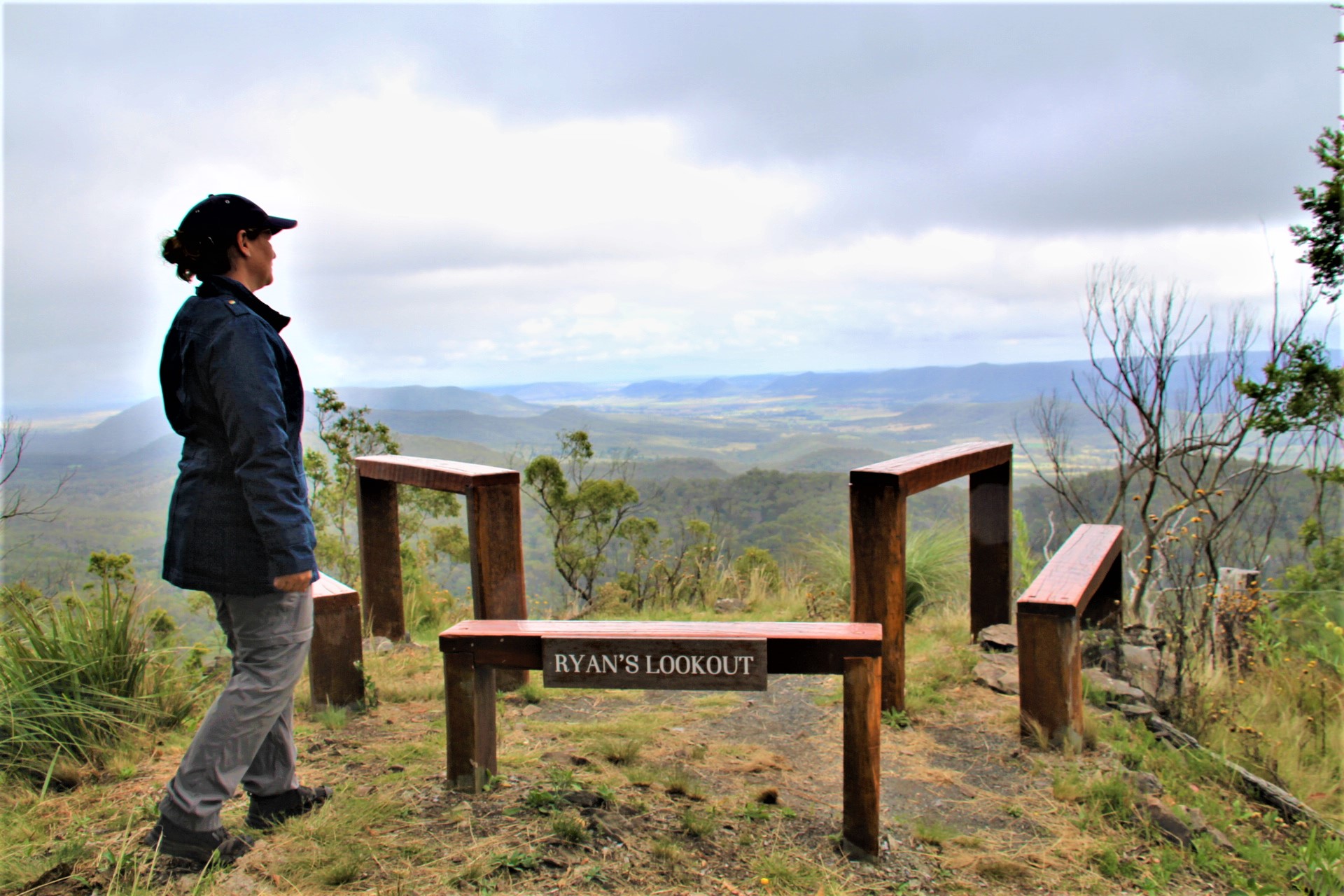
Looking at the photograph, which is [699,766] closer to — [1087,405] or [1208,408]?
[1087,405]

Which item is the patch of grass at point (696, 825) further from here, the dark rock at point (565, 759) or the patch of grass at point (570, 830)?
the dark rock at point (565, 759)

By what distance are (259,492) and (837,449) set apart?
48956mm

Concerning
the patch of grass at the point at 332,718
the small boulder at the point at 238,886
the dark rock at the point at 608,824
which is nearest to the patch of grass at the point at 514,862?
the dark rock at the point at 608,824

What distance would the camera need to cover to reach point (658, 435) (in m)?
73.6

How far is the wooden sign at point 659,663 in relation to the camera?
9.48 feet

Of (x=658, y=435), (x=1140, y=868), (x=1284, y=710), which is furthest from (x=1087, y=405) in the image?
(x=658, y=435)

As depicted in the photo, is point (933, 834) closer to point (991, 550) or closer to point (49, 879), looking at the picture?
point (49, 879)

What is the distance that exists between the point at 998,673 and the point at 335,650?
341 cm

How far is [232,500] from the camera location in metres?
2.60

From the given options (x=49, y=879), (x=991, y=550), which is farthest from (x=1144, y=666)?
(x=49, y=879)

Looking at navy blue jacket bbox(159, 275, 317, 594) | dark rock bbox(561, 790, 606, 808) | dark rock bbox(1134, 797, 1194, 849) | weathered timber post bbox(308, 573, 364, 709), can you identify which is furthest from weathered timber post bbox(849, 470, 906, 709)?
navy blue jacket bbox(159, 275, 317, 594)

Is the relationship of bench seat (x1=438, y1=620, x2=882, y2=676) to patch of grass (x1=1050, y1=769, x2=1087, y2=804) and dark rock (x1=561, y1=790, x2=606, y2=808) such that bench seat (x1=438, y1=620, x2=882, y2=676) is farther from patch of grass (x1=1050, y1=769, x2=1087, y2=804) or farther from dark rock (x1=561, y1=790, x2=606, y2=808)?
patch of grass (x1=1050, y1=769, x2=1087, y2=804)

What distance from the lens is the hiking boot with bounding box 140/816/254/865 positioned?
258cm

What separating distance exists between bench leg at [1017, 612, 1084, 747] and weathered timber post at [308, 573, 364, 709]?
300cm
